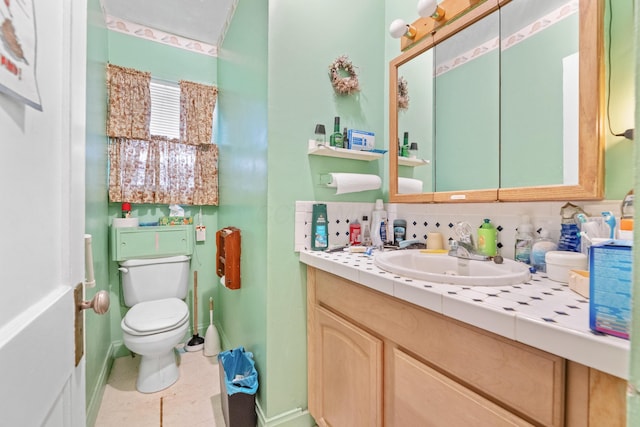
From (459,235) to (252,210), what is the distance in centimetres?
106

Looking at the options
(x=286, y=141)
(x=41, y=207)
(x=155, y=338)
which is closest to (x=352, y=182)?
(x=286, y=141)

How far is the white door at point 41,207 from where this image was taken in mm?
368

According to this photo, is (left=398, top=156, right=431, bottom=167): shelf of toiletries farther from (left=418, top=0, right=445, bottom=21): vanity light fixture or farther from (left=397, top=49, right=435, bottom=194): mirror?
(left=418, top=0, right=445, bottom=21): vanity light fixture

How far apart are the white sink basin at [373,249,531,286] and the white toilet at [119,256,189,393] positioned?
1409 mm

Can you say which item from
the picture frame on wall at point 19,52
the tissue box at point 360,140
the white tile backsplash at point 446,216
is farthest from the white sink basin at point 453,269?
the picture frame on wall at point 19,52

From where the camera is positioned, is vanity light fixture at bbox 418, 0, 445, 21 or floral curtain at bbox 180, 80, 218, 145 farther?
floral curtain at bbox 180, 80, 218, 145

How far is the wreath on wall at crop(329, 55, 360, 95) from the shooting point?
1.43m

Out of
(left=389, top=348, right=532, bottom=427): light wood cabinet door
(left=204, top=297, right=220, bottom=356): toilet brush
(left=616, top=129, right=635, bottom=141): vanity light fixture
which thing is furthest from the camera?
(left=204, top=297, right=220, bottom=356): toilet brush

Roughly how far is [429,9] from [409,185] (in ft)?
2.51

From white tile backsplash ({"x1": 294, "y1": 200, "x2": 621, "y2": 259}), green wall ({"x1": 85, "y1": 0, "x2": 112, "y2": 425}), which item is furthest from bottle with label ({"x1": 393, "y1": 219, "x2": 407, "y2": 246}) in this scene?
green wall ({"x1": 85, "y1": 0, "x2": 112, "y2": 425})

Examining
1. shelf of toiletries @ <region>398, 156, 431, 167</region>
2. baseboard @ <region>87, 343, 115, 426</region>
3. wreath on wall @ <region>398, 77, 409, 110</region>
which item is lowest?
baseboard @ <region>87, 343, 115, 426</region>

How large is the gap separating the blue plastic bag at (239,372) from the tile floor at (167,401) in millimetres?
256

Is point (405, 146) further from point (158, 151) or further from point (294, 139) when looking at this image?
point (158, 151)

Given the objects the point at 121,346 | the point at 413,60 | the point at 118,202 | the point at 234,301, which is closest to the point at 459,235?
the point at 413,60
